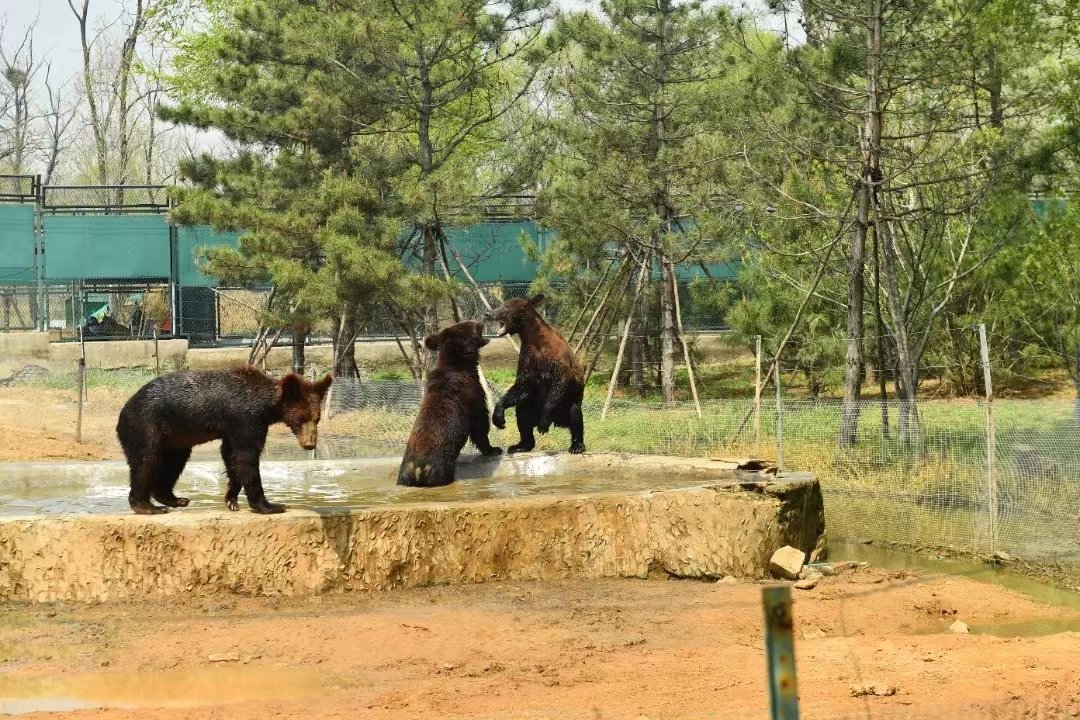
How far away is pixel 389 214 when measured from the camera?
23.9m

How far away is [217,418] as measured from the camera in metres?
8.90

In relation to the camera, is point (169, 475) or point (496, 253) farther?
point (496, 253)

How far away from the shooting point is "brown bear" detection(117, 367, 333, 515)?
8.88 m

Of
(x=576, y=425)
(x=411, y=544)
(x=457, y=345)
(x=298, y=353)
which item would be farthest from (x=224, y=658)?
(x=298, y=353)

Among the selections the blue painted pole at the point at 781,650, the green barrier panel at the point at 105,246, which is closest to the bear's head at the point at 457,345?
the blue painted pole at the point at 781,650

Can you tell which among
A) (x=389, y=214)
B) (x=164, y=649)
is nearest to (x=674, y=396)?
(x=389, y=214)

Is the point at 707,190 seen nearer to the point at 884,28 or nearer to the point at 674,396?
the point at 674,396

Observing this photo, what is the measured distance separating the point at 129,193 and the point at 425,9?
35.8m

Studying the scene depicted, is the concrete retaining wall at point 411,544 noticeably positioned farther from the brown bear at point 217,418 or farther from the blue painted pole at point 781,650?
the blue painted pole at point 781,650

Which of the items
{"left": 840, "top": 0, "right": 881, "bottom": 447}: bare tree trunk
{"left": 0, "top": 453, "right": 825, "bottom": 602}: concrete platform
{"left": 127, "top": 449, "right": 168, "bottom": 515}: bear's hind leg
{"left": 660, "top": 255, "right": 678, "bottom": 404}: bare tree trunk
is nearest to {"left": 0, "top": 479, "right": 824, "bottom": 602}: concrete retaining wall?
{"left": 0, "top": 453, "right": 825, "bottom": 602}: concrete platform

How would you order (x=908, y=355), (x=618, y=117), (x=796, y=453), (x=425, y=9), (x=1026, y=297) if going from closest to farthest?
(x=796, y=453) → (x=908, y=355) → (x=1026, y=297) → (x=425, y=9) → (x=618, y=117)

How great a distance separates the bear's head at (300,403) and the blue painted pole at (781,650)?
5913 mm

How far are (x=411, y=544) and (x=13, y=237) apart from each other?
28.2 m

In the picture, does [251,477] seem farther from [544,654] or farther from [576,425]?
[576,425]
